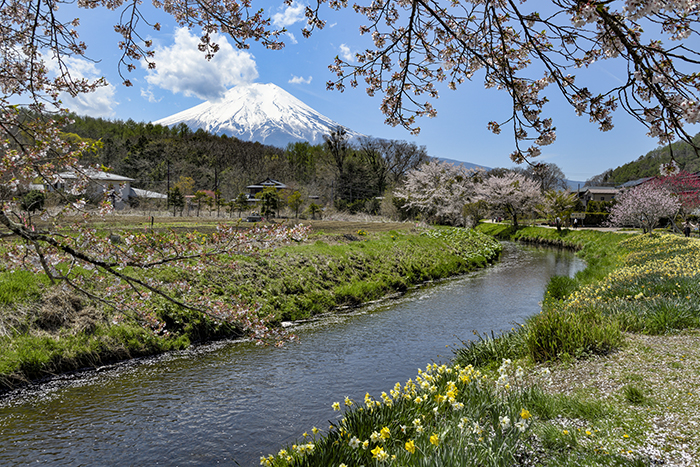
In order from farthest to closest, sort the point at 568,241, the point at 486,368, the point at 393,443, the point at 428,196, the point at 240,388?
1. the point at 428,196
2. the point at 568,241
3. the point at 240,388
4. the point at 486,368
5. the point at 393,443

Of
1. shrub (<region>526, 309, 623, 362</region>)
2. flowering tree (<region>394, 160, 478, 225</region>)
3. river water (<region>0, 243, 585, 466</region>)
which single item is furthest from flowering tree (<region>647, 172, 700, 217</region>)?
shrub (<region>526, 309, 623, 362</region>)

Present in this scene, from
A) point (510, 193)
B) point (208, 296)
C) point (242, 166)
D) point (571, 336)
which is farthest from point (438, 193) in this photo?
point (242, 166)

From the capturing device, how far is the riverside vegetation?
9.60 feet

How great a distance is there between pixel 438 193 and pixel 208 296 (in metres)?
35.3

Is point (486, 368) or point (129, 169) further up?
point (129, 169)

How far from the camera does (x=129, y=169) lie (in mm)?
55312

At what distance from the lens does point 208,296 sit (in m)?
6.01

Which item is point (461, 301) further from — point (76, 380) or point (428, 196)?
point (428, 196)

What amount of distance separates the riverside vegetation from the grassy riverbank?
2308mm

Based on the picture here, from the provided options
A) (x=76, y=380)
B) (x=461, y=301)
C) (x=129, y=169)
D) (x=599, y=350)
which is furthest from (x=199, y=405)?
(x=129, y=169)

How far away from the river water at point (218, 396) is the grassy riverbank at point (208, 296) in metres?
0.45

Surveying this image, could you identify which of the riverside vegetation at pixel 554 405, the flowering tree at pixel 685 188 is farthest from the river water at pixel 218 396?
the flowering tree at pixel 685 188

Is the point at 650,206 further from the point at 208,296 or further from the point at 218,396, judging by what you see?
the point at 218,396

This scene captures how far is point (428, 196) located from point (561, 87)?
123ft
